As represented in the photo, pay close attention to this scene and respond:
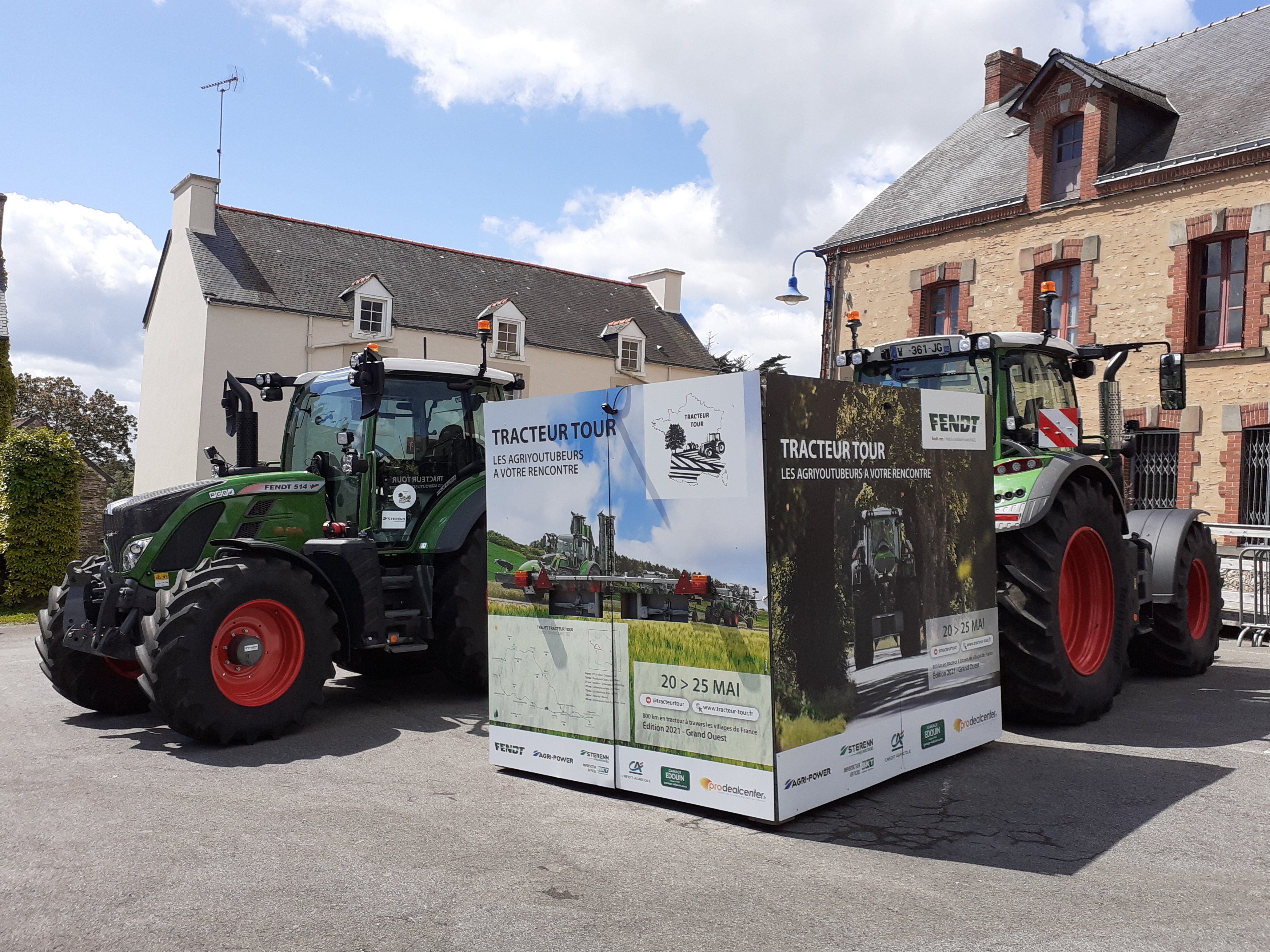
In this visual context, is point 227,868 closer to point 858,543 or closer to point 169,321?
point 858,543

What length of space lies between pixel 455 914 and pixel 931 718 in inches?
121

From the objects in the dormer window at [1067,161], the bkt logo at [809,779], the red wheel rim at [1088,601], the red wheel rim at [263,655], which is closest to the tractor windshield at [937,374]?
the red wheel rim at [1088,601]

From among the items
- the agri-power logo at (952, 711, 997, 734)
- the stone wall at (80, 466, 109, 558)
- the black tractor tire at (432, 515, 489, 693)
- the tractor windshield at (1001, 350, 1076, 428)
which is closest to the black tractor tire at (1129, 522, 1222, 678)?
the tractor windshield at (1001, 350, 1076, 428)

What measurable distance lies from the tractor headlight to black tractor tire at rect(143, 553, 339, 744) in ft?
1.94

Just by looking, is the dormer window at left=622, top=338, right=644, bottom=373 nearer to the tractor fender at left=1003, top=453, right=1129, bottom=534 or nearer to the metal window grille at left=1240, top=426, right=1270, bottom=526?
the metal window grille at left=1240, top=426, right=1270, bottom=526

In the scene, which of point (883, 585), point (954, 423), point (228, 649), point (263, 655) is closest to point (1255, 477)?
point (954, 423)

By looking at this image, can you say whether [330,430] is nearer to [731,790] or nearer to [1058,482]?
[731,790]

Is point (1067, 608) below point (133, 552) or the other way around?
below

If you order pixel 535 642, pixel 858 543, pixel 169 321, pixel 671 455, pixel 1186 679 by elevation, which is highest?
pixel 169 321

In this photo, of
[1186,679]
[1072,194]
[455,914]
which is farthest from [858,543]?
[1072,194]

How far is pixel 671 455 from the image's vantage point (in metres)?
5.08

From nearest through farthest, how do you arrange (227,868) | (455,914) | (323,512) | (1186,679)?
1. (455,914)
2. (227,868)
3. (323,512)
4. (1186,679)

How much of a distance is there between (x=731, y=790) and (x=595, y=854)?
0.77 metres

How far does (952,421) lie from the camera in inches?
238
